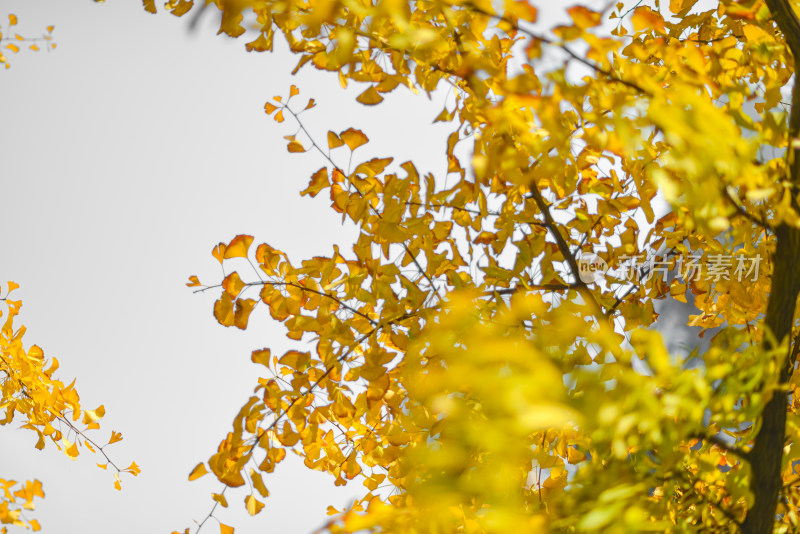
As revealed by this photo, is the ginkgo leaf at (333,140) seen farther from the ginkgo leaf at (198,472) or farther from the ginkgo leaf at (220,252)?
the ginkgo leaf at (198,472)

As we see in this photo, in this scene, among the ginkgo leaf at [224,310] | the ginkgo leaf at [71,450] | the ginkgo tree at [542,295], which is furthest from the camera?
the ginkgo leaf at [71,450]

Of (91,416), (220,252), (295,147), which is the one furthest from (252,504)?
(91,416)

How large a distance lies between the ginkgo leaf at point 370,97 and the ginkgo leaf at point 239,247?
215 millimetres

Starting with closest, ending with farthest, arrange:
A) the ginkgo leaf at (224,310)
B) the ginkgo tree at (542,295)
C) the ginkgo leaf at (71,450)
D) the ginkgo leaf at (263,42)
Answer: the ginkgo tree at (542,295) → the ginkgo leaf at (263,42) → the ginkgo leaf at (224,310) → the ginkgo leaf at (71,450)

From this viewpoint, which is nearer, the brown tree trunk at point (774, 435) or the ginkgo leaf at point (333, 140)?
the brown tree trunk at point (774, 435)

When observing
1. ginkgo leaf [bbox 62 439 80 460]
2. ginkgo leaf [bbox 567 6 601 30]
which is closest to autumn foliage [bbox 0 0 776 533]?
ginkgo leaf [bbox 567 6 601 30]

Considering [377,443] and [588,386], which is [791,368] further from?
[377,443]

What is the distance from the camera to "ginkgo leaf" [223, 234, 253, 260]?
2.09 ft

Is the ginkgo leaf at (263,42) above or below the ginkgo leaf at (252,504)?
above

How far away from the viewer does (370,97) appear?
55 centimetres

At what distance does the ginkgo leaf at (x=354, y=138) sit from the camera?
2.09ft

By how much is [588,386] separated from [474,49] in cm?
38

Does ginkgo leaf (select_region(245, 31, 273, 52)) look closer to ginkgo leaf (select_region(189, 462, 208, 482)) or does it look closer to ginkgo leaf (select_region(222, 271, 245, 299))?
ginkgo leaf (select_region(222, 271, 245, 299))

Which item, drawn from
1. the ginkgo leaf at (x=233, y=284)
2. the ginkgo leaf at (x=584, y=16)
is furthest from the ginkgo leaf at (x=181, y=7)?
the ginkgo leaf at (x=584, y=16)
